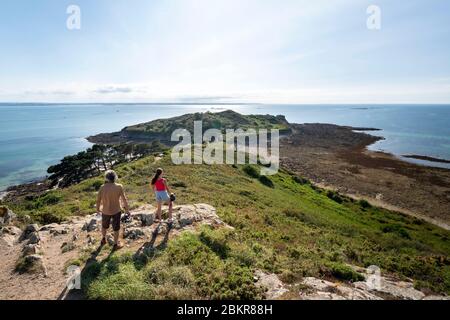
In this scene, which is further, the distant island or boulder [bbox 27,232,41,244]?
boulder [bbox 27,232,41,244]

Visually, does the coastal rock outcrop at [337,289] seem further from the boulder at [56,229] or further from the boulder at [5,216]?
the boulder at [5,216]

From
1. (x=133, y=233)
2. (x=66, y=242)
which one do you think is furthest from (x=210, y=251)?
(x=66, y=242)

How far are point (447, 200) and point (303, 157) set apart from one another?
33.2 m

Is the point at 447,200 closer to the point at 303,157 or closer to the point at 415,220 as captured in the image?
the point at 415,220

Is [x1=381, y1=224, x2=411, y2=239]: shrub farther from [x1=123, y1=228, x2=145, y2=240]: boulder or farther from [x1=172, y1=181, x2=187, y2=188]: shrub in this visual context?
[x1=123, y1=228, x2=145, y2=240]: boulder

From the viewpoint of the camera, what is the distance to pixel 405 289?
10.1m

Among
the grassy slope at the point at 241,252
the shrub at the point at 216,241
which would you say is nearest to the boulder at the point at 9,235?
the grassy slope at the point at 241,252

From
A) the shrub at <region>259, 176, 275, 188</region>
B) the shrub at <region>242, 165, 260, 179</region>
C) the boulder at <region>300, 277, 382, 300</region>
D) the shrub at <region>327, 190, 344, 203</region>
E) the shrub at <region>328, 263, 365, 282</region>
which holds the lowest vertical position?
the shrub at <region>327, 190, 344, 203</region>

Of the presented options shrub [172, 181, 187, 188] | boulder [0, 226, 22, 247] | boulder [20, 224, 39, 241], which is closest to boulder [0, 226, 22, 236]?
boulder [0, 226, 22, 247]

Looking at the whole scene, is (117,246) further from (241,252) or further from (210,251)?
(241,252)

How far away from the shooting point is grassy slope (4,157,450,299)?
796cm

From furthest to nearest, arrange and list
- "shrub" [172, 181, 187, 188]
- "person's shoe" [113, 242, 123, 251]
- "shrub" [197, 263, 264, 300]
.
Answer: "shrub" [172, 181, 187, 188] → "person's shoe" [113, 242, 123, 251] → "shrub" [197, 263, 264, 300]

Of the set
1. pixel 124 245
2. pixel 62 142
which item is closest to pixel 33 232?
pixel 124 245

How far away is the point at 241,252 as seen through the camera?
10.5m
